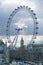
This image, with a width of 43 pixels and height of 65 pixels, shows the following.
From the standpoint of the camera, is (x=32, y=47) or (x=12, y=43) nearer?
(x=12, y=43)

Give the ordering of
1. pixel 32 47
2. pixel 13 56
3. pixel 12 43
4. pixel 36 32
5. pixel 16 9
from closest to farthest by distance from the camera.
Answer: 1. pixel 36 32
2. pixel 16 9
3. pixel 12 43
4. pixel 13 56
5. pixel 32 47

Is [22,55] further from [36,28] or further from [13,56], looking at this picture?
[36,28]

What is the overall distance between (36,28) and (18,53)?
45.5 ft

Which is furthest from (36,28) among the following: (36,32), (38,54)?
(38,54)

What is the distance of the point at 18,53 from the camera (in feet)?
199

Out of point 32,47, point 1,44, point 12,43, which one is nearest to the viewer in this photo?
point 12,43

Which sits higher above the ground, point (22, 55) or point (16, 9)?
point (16, 9)

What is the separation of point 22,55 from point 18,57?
7.31 ft

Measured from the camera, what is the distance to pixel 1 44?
68.9m

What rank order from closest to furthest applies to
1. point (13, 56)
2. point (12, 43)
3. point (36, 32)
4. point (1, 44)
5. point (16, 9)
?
1. point (36, 32)
2. point (16, 9)
3. point (12, 43)
4. point (13, 56)
5. point (1, 44)

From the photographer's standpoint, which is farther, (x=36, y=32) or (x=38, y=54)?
(x=38, y=54)

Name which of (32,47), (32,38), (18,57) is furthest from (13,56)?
(32,38)

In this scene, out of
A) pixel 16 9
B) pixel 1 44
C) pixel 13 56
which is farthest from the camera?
pixel 1 44

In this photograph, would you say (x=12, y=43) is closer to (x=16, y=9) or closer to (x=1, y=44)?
(x=16, y=9)
